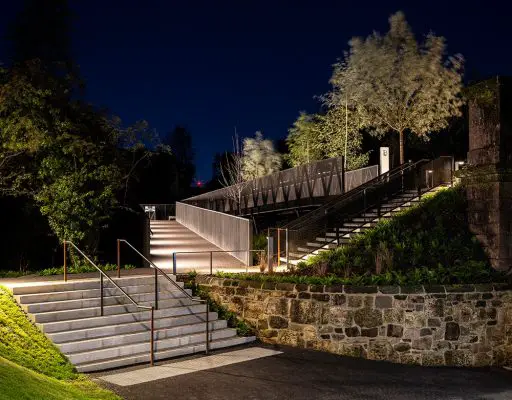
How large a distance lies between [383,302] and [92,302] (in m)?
6.44

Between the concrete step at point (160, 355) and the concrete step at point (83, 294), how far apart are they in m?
2.08

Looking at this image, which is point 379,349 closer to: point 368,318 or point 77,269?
point 368,318

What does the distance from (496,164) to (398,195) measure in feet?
26.5

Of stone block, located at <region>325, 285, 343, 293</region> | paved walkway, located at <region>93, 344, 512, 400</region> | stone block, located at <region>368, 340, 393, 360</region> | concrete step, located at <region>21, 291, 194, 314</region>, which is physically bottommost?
paved walkway, located at <region>93, 344, 512, 400</region>

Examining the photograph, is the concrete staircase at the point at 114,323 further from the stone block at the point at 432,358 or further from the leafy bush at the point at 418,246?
the stone block at the point at 432,358

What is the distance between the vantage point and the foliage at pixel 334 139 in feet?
112

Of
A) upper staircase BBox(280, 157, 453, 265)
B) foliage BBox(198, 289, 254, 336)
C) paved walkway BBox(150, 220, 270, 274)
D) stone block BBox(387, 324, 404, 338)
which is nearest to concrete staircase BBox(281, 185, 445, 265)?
upper staircase BBox(280, 157, 453, 265)

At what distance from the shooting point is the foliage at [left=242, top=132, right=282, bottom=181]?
46.8 m

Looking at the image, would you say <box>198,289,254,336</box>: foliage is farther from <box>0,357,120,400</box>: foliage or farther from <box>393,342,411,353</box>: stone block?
<box>0,357,120,400</box>: foliage

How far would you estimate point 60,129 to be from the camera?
55.9 ft

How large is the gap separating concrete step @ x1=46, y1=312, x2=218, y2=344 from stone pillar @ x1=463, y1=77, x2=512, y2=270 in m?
7.14

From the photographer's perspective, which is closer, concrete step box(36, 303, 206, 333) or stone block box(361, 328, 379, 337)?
concrete step box(36, 303, 206, 333)

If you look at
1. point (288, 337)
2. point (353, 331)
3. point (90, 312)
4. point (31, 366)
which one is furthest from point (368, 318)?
point (31, 366)

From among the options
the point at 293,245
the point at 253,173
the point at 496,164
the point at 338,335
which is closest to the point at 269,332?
the point at 338,335
